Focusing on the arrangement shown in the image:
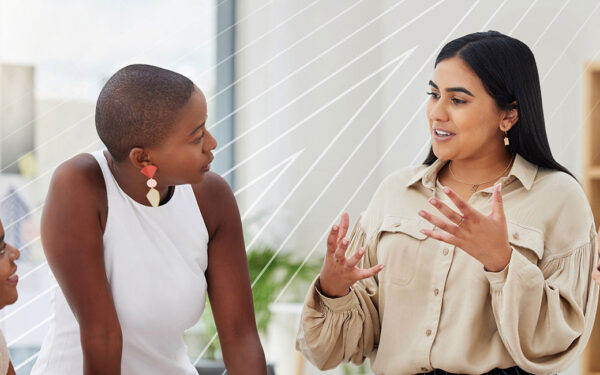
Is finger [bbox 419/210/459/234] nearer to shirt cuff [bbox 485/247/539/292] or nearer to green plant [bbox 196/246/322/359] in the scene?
shirt cuff [bbox 485/247/539/292]

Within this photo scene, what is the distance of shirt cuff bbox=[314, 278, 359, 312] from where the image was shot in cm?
142

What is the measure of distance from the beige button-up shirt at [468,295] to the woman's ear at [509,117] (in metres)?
0.08

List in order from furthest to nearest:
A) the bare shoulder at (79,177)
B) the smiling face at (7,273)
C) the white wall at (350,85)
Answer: the white wall at (350,85) < the bare shoulder at (79,177) < the smiling face at (7,273)

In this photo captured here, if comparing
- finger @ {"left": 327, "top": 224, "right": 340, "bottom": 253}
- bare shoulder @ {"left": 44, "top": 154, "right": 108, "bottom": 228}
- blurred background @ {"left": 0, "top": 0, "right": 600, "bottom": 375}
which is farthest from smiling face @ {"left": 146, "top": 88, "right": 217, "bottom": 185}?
blurred background @ {"left": 0, "top": 0, "right": 600, "bottom": 375}

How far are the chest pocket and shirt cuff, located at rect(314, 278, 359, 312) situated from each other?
8cm

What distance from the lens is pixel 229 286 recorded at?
54.1 inches

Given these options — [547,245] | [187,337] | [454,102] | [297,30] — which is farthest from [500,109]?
[187,337]

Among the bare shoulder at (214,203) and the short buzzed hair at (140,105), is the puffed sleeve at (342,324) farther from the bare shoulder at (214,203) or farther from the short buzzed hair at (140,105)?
the short buzzed hair at (140,105)

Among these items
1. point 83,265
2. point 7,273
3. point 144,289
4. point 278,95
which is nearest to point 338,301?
point 144,289

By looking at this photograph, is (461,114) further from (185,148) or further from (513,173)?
(185,148)

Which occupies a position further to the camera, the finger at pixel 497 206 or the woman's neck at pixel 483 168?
the woman's neck at pixel 483 168

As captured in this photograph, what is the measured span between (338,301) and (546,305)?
0.38 metres

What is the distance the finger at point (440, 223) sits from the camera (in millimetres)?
1211

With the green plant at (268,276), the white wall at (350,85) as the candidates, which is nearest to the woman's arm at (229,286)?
the white wall at (350,85)
